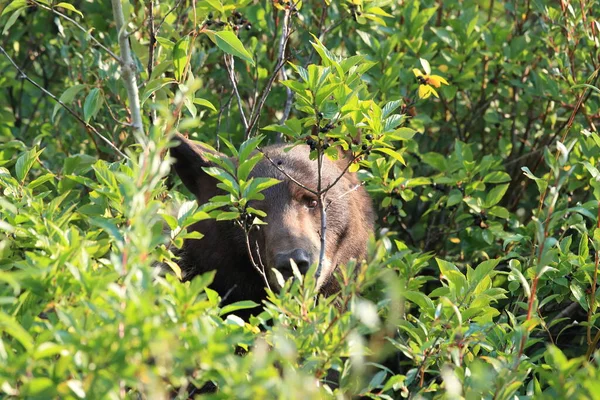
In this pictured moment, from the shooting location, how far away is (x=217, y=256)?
17.2 feet

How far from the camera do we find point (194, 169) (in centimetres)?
521

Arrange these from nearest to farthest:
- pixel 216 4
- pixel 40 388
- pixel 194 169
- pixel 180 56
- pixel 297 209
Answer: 1. pixel 40 388
2. pixel 180 56
3. pixel 216 4
4. pixel 297 209
5. pixel 194 169

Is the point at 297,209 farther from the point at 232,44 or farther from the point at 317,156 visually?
the point at 232,44

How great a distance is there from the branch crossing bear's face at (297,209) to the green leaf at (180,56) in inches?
27.0

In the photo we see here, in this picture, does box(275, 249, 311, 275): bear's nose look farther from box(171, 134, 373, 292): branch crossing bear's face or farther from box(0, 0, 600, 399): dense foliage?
box(0, 0, 600, 399): dense foliage

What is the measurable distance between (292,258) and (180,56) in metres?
1.07

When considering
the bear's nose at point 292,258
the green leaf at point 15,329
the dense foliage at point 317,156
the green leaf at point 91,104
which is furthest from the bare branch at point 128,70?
the green leaf at point 15,329

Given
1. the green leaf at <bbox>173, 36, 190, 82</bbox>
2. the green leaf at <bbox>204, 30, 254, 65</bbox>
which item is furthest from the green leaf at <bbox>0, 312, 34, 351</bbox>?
the green leaf at <bbox>173, 36, 190, 82</bbox>

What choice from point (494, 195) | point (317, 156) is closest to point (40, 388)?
point (317, 156)

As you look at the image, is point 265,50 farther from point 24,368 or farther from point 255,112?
point 24,368

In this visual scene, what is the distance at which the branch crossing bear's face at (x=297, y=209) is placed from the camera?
4.79 m

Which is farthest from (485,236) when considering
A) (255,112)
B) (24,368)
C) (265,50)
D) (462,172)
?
(24,368)

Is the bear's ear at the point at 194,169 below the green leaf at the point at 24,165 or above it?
below

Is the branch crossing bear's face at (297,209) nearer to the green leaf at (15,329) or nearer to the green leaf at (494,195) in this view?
the green leaf at (494,195)
